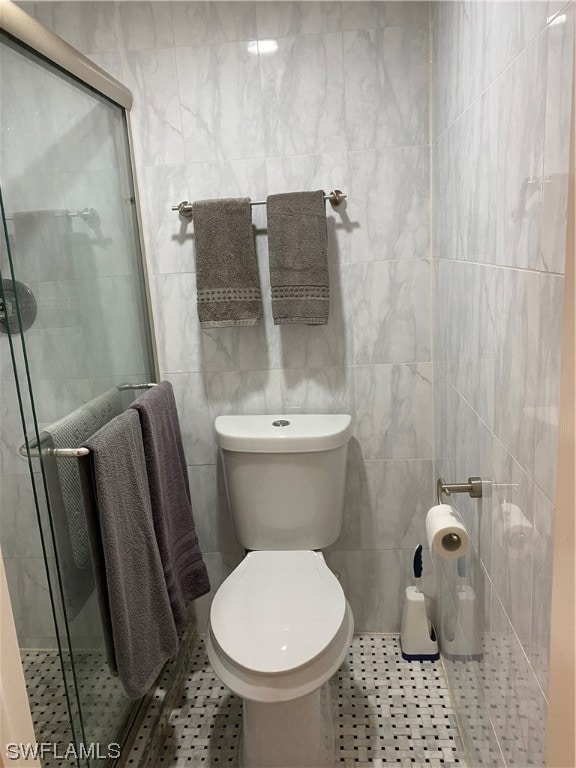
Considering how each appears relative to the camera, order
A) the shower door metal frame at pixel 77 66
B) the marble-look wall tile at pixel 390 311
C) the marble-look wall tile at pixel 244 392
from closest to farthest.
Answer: the shower door metal frame at pixel 77 66, the marble-look wall tile at pixel 390 311, the marble-look wall tile at pixel 244 392

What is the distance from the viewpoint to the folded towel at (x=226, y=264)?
1.78 meters

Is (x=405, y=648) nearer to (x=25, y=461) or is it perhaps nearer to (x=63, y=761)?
(x=63, y=761)

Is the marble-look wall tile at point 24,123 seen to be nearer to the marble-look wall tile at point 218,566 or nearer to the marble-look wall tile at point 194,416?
the marble-look wall tile at point 194,416

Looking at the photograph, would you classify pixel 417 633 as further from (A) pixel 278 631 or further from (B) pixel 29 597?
(B) pixel 29 597

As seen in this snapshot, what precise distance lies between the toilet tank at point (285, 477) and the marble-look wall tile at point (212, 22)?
1.13m

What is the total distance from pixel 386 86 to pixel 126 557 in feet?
4.83

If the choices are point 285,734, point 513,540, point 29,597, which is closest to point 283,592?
point 285,734

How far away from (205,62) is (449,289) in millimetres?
987

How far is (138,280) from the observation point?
6.20 feet

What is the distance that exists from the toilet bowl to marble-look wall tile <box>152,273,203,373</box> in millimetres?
695

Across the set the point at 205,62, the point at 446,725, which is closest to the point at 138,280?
the point at 205,62

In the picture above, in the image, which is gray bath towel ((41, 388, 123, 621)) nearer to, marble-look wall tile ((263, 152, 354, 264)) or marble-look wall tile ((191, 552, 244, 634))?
marble-look wall tile ((191, 552, 244, 634))

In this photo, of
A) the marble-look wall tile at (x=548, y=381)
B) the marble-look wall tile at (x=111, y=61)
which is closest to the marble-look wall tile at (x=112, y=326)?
the marble-look wall tile at (x=111, y=61)

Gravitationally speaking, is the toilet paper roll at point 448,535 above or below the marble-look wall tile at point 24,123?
below
